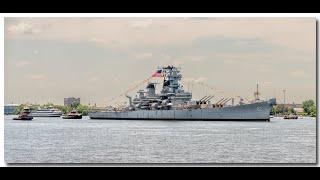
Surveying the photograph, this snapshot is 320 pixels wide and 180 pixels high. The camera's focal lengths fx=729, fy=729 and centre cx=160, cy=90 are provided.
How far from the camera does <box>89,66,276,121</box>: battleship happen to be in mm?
28302

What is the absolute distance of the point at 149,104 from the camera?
32.6 metres

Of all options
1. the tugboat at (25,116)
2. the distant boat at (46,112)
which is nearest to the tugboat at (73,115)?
the distant boat at (46,112)

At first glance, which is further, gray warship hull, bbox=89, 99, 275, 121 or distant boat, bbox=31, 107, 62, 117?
distant boat, bbox=31, 107, 62, 117

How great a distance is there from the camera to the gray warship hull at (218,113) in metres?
28.2

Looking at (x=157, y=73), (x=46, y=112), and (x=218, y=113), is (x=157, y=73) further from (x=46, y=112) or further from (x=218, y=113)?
(x=46, y=112)

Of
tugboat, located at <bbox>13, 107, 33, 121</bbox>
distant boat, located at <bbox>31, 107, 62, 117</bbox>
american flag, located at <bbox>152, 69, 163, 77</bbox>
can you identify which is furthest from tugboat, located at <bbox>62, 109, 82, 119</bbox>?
american flag, located at <bbox>152, 69, 163, 77</bbox>

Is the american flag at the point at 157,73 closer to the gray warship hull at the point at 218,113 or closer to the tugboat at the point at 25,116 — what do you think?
the gray warship hull at the point at 218,113

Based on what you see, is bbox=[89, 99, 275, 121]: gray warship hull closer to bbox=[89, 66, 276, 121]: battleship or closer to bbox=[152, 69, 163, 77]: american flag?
→ bbox=[89, 66, 276, 121]: battleship

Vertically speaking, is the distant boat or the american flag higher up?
the american flag

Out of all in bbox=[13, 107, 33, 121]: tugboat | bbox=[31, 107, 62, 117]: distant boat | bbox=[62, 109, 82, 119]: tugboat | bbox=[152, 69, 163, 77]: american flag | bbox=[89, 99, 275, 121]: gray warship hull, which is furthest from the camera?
bbox=[62, 109, 82, 119]: tugboat

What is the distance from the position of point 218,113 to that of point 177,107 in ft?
8.11
